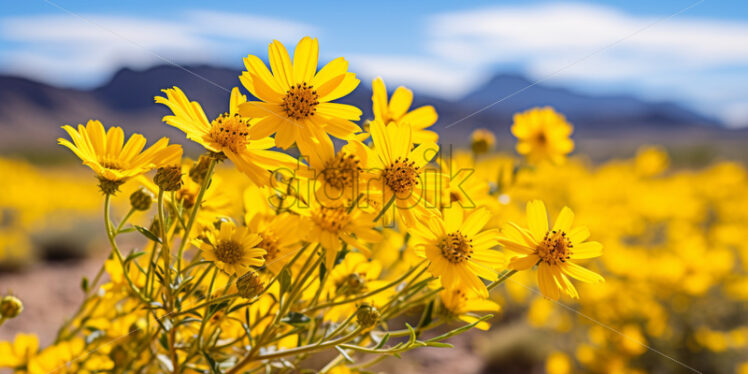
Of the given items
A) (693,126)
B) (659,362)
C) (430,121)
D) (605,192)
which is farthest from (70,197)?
(693,126)

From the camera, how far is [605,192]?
19.4 ft

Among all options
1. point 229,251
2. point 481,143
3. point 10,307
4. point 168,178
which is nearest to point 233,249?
point 229,251

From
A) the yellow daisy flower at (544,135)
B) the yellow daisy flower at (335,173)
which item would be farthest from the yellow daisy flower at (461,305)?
the yellow daisy flower at (544,135)

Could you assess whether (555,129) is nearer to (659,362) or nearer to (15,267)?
(659,362)

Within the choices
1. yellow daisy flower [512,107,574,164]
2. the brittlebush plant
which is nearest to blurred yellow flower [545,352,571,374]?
yellow daisy flower [512,107,574,164]

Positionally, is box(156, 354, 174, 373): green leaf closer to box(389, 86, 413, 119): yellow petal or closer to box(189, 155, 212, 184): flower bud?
box(189, 155, 212, 184): flower bud

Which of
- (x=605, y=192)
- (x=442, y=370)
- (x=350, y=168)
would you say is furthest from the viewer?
(x=605, y=192)

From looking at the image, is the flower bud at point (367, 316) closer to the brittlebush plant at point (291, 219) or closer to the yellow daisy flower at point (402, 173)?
the brittlebush plant at point (291, 219)

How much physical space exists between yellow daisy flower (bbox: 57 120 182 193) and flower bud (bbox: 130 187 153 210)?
0.11m

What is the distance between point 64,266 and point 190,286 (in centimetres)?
720

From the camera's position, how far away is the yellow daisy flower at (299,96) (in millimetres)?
628

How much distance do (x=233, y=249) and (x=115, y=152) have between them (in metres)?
0.23

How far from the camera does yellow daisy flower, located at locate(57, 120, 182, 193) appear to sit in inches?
24.9

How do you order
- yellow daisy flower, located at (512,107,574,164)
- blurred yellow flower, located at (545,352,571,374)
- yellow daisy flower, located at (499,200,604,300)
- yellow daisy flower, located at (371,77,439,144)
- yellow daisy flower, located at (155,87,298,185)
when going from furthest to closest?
blurred yellow flower, located at (545,352,571,374), yellow daisy flower, located at (512,107,574,164), yellow daisy flower, located at (371,77,439,144), yellow daisy flower, located at (499,200,604,300), yellow daisy flower, located at (155,87,298,185)
